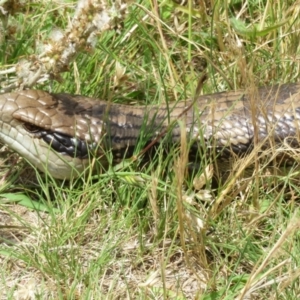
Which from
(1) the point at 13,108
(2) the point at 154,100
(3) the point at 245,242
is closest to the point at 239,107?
(2) the point at 154,100

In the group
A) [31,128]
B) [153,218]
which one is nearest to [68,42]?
[31,128]

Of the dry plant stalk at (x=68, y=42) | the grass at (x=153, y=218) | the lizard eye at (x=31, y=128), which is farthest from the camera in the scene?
the lizard eye at (x=31, y=128)

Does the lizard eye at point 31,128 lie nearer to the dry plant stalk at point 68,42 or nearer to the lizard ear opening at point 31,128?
the lizard ear opening at point 31,128

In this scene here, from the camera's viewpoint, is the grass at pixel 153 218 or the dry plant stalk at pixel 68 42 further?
the dry plant stalk at pixel 68 42

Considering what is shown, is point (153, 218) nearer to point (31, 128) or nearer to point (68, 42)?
point (31, 128)

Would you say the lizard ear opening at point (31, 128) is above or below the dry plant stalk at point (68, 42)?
below

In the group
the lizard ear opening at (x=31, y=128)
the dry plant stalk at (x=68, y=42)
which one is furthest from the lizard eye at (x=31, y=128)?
the dry plant stalk at (x=68, y=42)

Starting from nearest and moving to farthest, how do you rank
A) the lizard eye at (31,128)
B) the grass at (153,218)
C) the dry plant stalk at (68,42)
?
the grass at (153,218)
the dry plant stalk at (68,42)
the lizard eye at (31,128)

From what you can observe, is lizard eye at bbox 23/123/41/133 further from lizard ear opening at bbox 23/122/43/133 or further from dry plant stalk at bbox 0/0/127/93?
dry plant stalk at bbox 0/0/127/93
